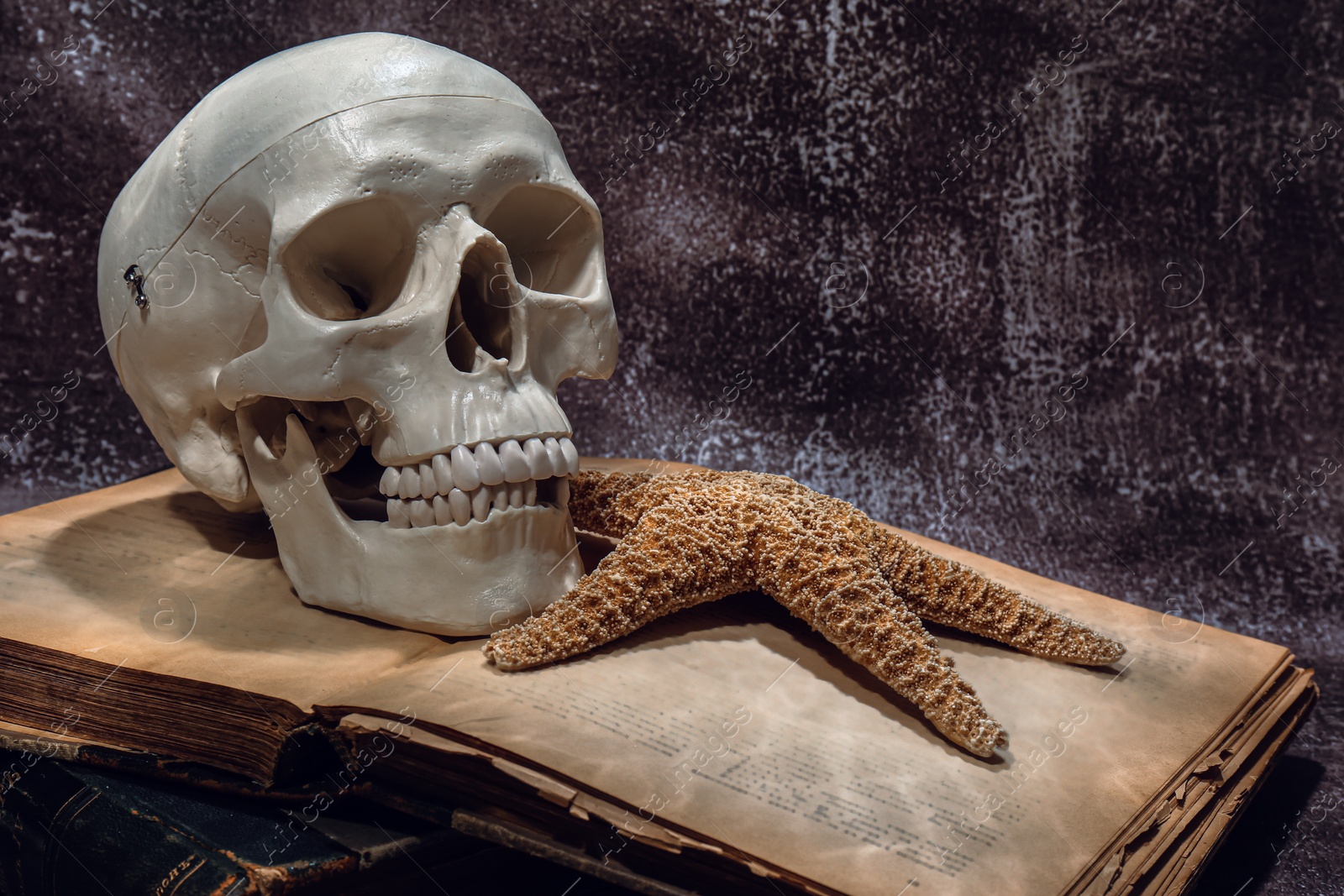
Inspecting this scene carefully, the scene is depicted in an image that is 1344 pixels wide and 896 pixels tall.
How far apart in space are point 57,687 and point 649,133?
66.5 inches

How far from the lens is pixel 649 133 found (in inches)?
102

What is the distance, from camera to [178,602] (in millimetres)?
1674

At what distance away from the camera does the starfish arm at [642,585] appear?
4.63 feet

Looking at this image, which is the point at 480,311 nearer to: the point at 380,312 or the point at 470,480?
the point at 380,312

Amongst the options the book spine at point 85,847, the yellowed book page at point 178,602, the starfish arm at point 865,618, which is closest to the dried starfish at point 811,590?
the starfish arm at point 865,618

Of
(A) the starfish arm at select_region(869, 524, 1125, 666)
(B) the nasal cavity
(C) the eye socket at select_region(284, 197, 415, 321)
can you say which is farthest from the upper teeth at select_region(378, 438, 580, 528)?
(A) the starfish arm at select_region(869, 524, 1125, 666)

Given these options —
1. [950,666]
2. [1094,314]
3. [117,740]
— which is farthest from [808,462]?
[117,740]

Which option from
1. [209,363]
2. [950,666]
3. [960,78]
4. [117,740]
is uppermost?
[960,78]

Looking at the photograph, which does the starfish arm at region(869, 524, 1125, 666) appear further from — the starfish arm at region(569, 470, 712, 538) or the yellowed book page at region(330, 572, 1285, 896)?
the starfish arm at region(569, 470, 712, 538)

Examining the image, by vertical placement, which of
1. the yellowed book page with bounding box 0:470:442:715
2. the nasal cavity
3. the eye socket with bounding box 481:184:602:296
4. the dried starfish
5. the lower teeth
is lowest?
the yellowed book page with bounding box 0:470:442:715

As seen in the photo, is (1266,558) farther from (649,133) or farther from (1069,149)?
(649,133)

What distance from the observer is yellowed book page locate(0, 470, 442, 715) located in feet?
4.73

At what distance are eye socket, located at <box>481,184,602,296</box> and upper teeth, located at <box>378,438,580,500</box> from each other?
0.30 meters

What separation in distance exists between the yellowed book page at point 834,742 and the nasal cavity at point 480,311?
1.30 feet
